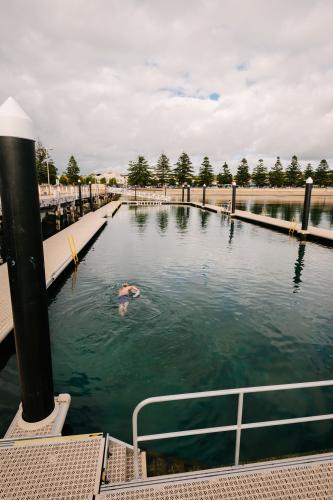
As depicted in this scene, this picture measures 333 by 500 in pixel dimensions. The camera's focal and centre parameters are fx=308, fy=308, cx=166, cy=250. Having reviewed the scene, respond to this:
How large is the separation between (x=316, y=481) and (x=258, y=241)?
21.0 metres

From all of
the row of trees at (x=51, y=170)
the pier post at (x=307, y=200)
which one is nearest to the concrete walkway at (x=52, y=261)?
the pier post at (x=307, y=200)

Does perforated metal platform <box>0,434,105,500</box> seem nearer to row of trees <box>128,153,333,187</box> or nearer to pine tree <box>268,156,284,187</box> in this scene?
row of trees <box>128,153,333,187</box>

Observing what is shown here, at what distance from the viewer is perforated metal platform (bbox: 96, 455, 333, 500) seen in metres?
3.09

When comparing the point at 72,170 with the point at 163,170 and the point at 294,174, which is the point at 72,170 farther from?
the point at 294,174

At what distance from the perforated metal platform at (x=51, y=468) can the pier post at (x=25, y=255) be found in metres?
0.57

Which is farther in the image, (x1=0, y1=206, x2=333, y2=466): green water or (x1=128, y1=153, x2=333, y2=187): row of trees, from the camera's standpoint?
(x1=128, y1=153, x2=333, y2=187): row of trees

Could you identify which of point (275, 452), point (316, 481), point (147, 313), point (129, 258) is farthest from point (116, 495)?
point (129, 258)

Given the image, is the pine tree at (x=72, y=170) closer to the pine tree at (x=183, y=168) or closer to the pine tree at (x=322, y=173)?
the pine tree at (x=183, y=168)

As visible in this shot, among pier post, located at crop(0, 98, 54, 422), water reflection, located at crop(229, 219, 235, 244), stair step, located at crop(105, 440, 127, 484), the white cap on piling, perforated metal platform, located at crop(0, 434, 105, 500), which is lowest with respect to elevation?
water reflection, located at crop(229, 219, 235, 244)

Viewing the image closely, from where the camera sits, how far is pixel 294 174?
12094 centimetres

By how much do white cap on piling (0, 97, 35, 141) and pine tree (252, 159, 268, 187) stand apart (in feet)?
413

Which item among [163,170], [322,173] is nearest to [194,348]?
[163,170]

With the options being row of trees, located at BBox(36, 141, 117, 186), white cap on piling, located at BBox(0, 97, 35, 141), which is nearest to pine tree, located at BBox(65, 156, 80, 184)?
row of trees, located at BBox(36, 141, 117, 186)

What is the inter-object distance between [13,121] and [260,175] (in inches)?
4988
